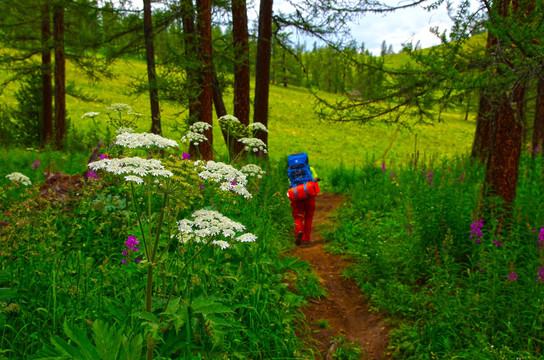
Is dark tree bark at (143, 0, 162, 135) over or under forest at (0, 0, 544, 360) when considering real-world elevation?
over

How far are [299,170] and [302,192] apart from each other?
0.44 metres

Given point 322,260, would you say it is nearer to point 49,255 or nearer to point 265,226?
point 265,226

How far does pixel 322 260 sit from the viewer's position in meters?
5.72

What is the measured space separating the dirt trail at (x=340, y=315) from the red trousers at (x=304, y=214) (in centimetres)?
57

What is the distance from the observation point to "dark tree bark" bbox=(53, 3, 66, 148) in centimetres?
1278

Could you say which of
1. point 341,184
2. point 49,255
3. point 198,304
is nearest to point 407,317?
point 198,304

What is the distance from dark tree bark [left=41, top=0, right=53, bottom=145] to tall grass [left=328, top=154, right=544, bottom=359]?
13127 millimetres

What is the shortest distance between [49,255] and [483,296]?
13.8ft

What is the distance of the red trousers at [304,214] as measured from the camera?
248 inches

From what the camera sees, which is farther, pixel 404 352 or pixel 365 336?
pixel 365 336

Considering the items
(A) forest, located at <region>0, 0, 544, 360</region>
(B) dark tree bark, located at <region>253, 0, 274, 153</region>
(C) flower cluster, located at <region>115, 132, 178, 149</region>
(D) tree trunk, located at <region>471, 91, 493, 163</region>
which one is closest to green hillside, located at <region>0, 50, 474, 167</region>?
(B) dark tree bark, located at <region>253, 0, 274, 153</region>

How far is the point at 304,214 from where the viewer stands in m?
6.46

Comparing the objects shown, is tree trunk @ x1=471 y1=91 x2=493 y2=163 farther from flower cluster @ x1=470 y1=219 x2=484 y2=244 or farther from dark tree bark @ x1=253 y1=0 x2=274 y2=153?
dark tree bark @ x1=253 y1=0 x2=274 y2=153

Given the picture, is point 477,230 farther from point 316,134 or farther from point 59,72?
point 316,134
